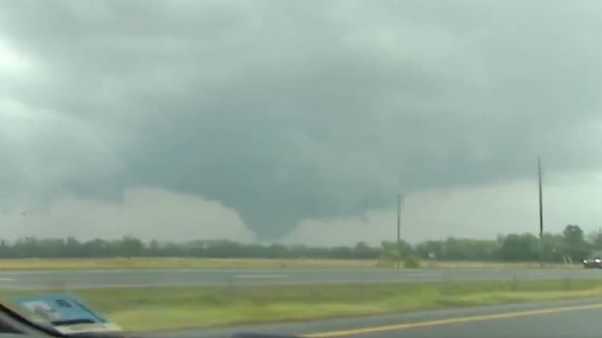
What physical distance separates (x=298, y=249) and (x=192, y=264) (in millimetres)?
3916

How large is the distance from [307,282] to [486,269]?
42.5ft

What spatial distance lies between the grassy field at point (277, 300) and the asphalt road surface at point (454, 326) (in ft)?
2.99

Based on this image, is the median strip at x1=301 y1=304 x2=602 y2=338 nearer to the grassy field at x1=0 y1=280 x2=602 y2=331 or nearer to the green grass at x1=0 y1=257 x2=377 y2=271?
the grassy field at x1=0 y1=280 x2=602 y2=331

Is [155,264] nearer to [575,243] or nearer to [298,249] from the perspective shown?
[298,249]

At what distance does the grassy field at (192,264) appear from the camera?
81.6 feet

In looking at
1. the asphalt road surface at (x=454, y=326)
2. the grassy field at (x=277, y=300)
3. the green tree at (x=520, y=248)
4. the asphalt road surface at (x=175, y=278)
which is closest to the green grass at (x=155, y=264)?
the asphalt road surface at (x=175, y=278)

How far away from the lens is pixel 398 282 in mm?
26922

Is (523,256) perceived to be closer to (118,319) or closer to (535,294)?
(535,294)

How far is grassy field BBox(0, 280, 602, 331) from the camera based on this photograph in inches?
535

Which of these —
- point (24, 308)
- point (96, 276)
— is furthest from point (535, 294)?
point (24, 308)

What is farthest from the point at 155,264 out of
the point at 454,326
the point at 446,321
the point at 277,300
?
the point at 454,326

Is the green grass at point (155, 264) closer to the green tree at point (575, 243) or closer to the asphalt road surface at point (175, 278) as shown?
the asphalt road surface at point (175, 278)

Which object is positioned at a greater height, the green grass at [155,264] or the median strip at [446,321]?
the green grass at [155,264]

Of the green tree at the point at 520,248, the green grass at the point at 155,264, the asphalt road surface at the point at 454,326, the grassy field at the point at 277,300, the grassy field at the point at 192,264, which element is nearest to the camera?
the asphalt road surface at the point at 454,326
